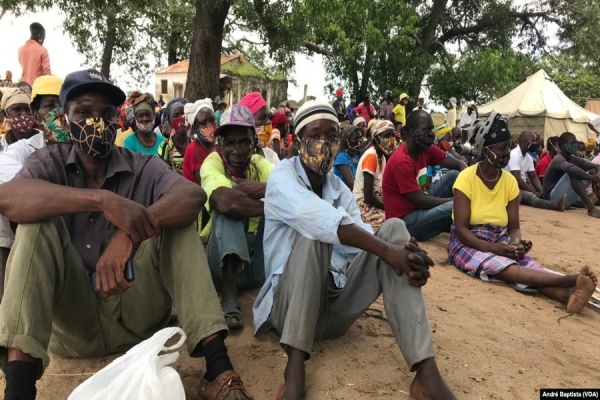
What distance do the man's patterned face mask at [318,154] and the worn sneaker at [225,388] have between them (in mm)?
1213

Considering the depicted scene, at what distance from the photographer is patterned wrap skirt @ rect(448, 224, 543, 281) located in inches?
167

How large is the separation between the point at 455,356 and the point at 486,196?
1.87 metres

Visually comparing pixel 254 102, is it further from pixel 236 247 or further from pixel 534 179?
pixel 534 179

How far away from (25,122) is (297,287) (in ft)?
9.76

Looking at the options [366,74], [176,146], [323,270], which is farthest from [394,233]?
[366,74]

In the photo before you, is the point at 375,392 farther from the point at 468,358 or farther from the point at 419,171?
the point at 419,171

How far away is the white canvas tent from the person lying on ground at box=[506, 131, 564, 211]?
10.3m

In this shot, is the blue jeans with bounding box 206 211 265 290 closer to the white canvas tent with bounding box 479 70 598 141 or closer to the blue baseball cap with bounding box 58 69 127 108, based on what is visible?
the blue baseball cap with bounding box 58 69 127 108

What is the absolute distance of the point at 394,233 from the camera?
2.49m

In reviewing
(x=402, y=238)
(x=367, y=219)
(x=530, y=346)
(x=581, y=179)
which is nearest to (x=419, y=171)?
(x=367, y=219)

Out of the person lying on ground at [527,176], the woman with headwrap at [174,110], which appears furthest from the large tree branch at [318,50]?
the woman with headwrap at [174,110]

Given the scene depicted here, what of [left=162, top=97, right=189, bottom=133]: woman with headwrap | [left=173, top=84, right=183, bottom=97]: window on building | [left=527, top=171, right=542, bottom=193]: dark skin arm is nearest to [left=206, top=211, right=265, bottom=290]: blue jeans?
[left=162, top=97, right=189, bottom=133]: woman with headwrap

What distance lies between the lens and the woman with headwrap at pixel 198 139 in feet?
15.3

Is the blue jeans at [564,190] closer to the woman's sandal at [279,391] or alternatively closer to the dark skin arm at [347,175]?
the dark skin arm at [347,175]
